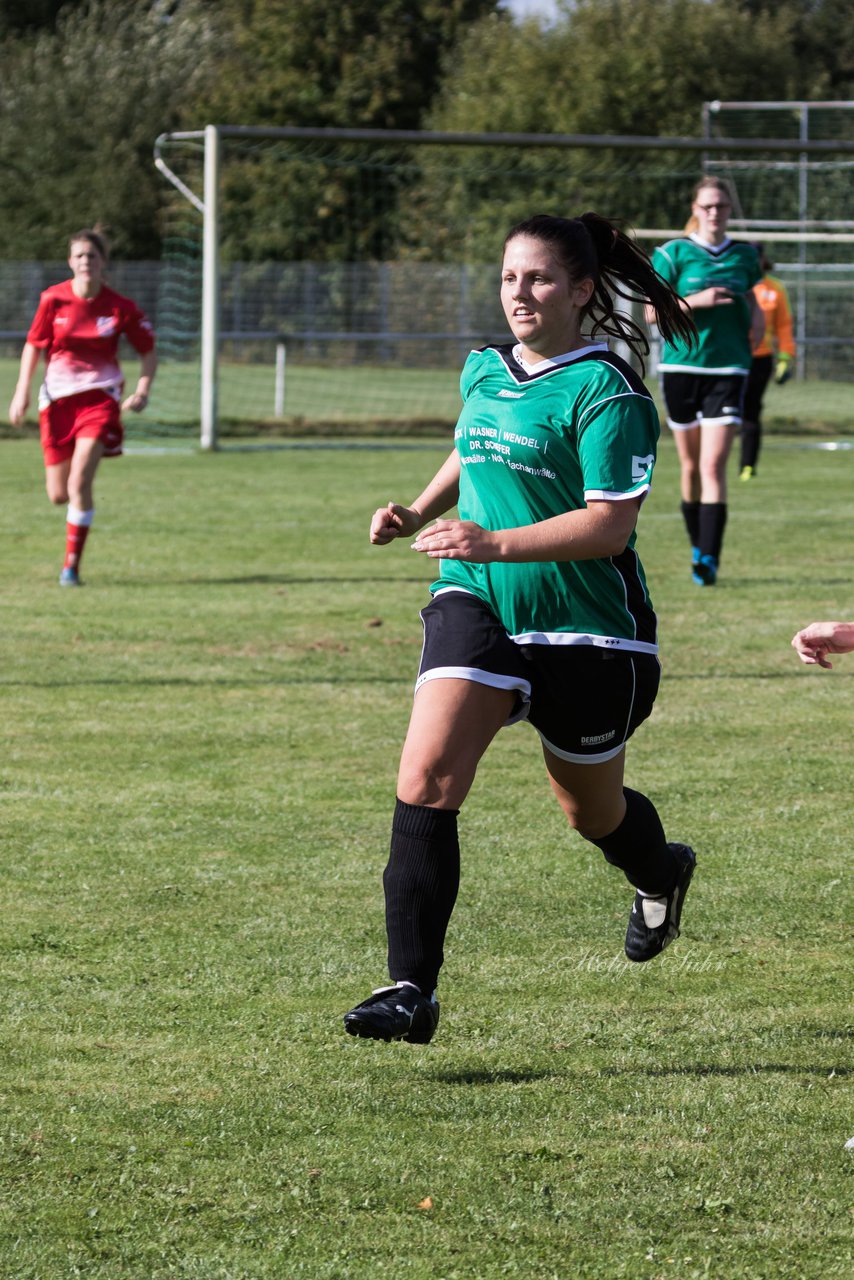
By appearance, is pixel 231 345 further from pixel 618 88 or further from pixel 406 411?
pixel 618 88

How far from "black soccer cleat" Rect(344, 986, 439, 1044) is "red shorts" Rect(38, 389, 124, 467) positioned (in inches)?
322

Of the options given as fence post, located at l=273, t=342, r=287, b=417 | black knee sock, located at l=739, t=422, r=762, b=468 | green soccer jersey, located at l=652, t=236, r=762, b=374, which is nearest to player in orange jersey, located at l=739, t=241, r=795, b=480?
black knee sock, located at l=739, t=422, r=762, b=468

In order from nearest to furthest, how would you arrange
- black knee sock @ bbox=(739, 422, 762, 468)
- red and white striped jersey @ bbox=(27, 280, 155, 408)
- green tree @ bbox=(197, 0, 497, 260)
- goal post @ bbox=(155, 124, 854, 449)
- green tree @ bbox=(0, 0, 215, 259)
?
red and white striped jersey @ bbox=(27, 280, 155, 408) → black knee sock @ bbox=(739, 422, 762, 468) → goal post @ bbox=(155, 124, 854, 449) → green tree @ bbox=(197, 0, 497, 260) → green tree @ bbox=(0, 0, 215, 259)

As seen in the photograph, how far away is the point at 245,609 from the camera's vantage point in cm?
1108

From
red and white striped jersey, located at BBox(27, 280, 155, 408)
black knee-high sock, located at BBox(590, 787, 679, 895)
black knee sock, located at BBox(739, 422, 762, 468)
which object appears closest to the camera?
black knee-high sock, located at BBox(590, 787, 679, 895)

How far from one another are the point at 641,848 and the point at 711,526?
→ 281 inches

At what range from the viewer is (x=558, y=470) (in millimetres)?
4223

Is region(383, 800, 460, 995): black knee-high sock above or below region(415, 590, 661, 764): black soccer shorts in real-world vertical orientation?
below

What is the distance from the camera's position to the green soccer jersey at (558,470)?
4.14 m

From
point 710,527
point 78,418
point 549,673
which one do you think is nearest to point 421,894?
point 549,673

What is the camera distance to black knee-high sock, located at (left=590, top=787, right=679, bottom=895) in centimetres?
463

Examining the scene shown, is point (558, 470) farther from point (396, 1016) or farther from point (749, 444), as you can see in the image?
point (749, 444)

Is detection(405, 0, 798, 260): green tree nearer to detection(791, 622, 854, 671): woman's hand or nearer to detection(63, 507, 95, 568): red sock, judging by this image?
detection(63, 507, 95, 568): red sock

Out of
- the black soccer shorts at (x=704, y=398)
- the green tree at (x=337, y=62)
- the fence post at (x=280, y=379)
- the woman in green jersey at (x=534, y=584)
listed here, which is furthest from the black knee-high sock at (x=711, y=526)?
the green tree at (x=337, y=62)
